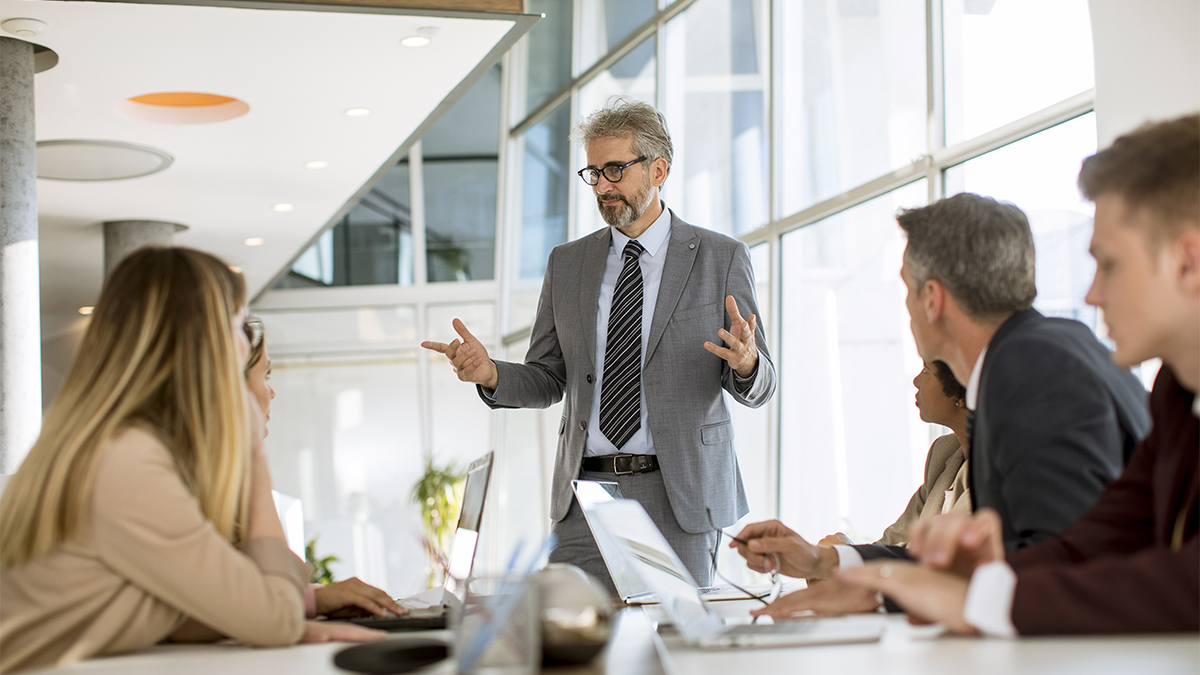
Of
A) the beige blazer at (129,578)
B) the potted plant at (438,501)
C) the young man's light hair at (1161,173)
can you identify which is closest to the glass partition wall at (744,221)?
the potted plant at (438,501)

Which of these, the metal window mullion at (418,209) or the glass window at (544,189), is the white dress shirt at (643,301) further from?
the metal window mullion at (418,209)

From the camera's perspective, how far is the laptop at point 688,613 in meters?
1.22

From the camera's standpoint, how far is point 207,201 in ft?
24.2

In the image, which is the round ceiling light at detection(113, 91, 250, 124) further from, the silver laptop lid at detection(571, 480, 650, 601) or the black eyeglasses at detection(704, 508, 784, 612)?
the silver laptop lid at detection(571, 480, 650, 601)

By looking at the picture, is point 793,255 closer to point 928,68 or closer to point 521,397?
point 928,68

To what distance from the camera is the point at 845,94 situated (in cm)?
492

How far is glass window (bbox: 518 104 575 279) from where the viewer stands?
374 inches

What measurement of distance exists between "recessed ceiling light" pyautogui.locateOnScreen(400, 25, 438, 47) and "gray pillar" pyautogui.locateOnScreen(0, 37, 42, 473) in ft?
5.40

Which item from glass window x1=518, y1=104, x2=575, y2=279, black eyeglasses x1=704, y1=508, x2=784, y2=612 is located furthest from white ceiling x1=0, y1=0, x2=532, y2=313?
black eyeglasses x1=704, y1=508, x2=784, y2=612

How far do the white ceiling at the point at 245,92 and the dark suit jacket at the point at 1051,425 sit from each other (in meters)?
3.29

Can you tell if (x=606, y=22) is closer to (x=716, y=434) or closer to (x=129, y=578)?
(x=716, y=434)

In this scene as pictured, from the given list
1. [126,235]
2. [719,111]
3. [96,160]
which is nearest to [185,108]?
[96,160]

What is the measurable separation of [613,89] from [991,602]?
7.58 m

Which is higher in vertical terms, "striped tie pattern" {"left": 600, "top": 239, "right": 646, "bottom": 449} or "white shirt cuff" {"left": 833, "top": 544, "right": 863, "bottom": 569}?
"striped tie pattern" {"left": 600, "top": 239, "right": 646, "bottom": 449}
